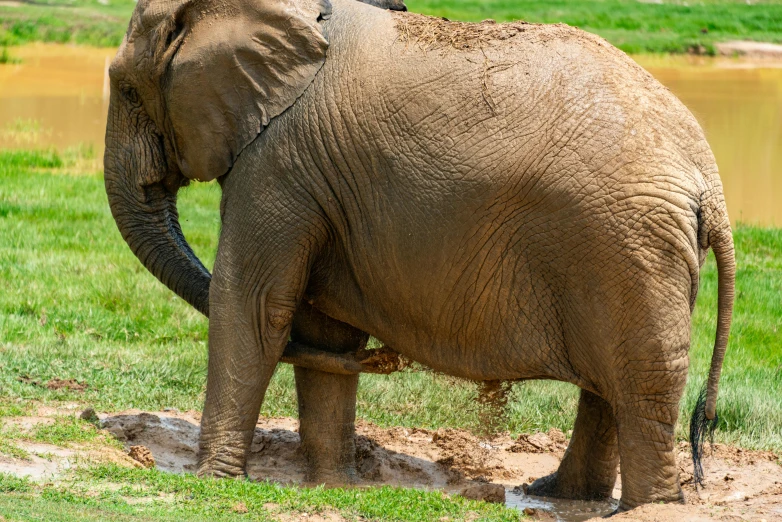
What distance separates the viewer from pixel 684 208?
192 inches

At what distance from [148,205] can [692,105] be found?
24.2ft

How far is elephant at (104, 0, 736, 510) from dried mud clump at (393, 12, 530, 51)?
1 centimetres

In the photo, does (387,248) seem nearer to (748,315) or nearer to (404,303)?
(404,303)

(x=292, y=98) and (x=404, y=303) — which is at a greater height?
(x=292, y=98)

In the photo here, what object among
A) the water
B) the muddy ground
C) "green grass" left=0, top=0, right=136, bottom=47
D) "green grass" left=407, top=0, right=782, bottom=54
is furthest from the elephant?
"green grass" left=407, top=0, right=782, bottom=54

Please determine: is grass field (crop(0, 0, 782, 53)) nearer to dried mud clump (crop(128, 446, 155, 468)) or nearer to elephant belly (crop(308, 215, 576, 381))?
dried mud clump (crop(128, 446, 155, 468))

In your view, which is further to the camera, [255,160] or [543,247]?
[255,160]

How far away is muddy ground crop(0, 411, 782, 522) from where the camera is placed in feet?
20.0

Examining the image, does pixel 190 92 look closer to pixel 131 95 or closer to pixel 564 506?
pixel 131 95

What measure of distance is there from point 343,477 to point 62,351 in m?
2.37

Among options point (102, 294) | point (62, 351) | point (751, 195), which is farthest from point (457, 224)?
point (751, 195)

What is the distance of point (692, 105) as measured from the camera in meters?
11.9

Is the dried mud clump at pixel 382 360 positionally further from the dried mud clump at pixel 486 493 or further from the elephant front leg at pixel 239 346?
the dried mud clump at pixel 486 493

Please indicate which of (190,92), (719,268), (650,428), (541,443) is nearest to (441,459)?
(541,443)
